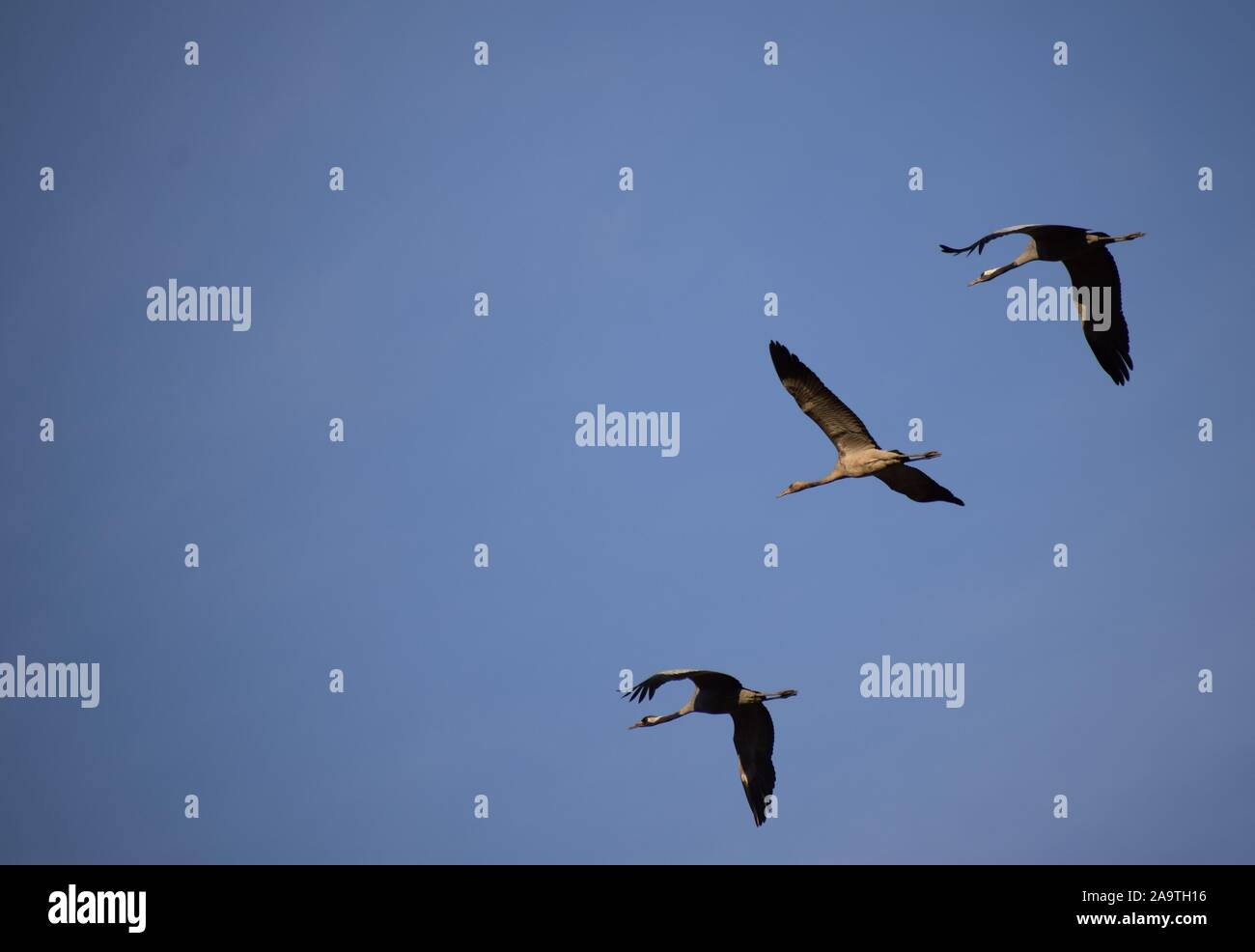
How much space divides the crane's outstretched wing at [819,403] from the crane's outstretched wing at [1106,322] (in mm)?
4843

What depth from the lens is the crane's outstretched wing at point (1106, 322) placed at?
31.9 metres

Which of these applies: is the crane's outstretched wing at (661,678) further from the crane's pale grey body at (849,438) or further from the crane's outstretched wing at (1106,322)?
the crane's outstretched wing at (1106,322)

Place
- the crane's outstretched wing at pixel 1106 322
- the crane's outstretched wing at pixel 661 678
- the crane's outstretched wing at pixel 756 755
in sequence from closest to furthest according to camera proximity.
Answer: the crane's outstretched wing at pixel 661 678, the crane's outstretched wing at pixel 756 755, the crane's outstretched wing at pixel 1106 322

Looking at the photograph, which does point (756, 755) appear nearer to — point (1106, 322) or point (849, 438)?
point (849, 438)

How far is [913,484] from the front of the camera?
30.6m

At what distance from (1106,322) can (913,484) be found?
4928mm

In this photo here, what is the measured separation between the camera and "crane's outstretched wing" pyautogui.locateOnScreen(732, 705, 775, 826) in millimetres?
31203

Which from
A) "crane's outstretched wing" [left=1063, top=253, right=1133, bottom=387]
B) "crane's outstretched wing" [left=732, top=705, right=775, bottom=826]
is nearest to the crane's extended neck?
"crane's outstretched wing" [left=732, top=705, right=775, bottom=826]

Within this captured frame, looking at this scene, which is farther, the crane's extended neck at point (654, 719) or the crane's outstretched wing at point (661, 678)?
the crane's extended neck at point (654, 719)

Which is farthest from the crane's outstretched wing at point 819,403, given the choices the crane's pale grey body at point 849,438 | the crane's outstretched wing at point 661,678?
the crane's outstretched wing at point 661,678
